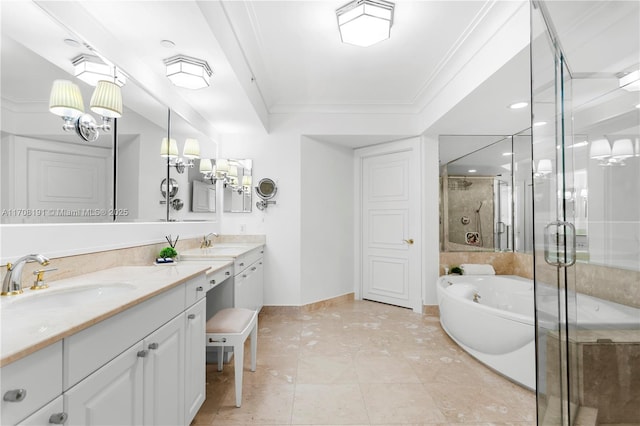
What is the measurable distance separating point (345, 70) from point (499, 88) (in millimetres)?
1348

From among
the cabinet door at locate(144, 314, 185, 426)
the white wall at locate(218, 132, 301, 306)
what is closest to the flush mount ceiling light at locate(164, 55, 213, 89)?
the cabinet door at locate(144, 314, 185, 426)

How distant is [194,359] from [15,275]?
0.86 metres

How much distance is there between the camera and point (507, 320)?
7.33ft

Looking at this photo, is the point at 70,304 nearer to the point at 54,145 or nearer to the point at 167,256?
the point at 54,145

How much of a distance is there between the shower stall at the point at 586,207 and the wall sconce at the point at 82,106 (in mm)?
2115

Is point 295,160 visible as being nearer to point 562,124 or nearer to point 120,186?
point 120,186

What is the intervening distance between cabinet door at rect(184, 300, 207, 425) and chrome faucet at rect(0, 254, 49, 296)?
646mm

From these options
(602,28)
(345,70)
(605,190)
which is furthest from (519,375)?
(345,70)

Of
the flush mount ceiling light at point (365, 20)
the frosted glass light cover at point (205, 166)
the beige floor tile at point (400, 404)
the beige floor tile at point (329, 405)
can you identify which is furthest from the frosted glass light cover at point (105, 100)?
the beige floor tile at point (400, 404)

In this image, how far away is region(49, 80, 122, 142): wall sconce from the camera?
58.3 inches

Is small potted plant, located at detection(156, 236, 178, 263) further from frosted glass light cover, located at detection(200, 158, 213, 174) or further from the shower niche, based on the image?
the shower niche

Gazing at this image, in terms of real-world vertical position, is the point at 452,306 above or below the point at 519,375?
above

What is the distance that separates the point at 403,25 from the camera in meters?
2.26

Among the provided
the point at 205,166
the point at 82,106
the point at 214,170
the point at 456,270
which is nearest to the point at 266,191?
the point at 214,170
